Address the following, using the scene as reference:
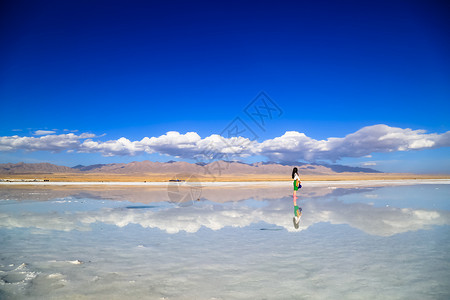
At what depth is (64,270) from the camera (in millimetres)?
5797

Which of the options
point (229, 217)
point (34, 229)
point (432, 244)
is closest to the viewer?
point (432, 244)

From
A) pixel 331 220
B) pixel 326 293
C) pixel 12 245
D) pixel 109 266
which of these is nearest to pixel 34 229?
pixel 12 245

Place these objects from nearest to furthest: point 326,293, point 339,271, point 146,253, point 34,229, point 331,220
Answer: point 326,293
point 339,271
point 146,253
point 34,229
point 331,220

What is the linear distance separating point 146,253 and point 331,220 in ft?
24.6

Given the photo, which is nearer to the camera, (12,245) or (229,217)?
(12,245)

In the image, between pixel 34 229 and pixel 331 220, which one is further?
pixel 331 220

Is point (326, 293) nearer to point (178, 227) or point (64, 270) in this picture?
point (64, 270)

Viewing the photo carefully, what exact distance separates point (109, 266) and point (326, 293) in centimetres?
448

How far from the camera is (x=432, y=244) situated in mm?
7438

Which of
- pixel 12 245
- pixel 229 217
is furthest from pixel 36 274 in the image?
pixel 229 217

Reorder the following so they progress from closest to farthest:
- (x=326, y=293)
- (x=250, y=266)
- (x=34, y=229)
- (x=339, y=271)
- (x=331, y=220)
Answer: (x=326, y=293) → (x=339, y=271) → (x=250, y=266) → (x=34, y=229) → (x=331, y=220)

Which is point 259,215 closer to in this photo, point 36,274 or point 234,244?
point 234,244

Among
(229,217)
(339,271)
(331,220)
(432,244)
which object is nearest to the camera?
(339,271)

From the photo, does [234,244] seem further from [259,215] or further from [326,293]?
[259,215]
